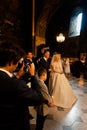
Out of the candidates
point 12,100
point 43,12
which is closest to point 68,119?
point 12,100

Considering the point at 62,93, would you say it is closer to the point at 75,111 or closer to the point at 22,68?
the point at 75,111

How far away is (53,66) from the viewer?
262 inches

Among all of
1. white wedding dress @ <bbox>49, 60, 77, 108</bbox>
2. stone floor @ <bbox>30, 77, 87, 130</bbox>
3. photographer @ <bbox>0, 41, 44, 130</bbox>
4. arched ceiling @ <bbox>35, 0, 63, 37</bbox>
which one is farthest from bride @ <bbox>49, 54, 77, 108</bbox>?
arched ceiling @ <bbox>35, 0, 63, 37</bbox>

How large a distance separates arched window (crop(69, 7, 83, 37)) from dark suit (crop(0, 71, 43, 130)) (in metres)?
15.8

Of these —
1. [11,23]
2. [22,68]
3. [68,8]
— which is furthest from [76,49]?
[22,68]

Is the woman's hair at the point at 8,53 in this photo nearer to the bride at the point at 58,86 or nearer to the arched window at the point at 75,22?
the bride at the point at 58,86

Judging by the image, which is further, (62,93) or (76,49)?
(76,49)

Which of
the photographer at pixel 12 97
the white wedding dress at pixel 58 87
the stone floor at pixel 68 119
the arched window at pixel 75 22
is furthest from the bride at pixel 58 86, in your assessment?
the arched window at pixel 75 22

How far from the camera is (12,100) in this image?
1670 millimetres

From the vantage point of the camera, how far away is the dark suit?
1654 millimetres

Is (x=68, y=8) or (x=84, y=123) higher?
(x=68, y=8)

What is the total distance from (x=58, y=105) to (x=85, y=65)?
8.43m

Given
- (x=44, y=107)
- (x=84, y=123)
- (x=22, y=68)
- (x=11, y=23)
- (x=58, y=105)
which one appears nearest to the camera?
(x=22, y=68)

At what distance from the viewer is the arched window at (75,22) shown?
17.2m
